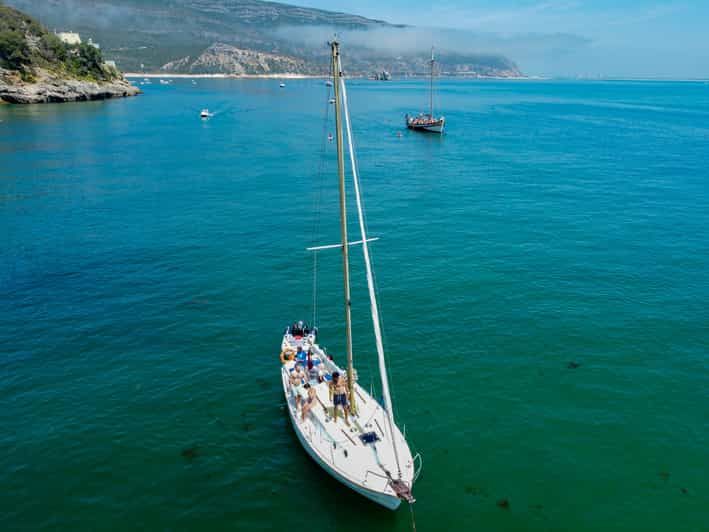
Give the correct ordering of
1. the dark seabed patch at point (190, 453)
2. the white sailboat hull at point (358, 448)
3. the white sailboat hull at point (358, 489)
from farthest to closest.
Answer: the dark seabed patch at point (190, 453) < the white sailboat hull at point (358, 448) < the white sailboat hull at point (358, 489)

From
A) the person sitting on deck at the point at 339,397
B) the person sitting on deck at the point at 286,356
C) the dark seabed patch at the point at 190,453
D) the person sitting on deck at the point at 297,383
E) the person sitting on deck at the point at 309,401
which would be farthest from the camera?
the person sitting on deck at the point at 286,356

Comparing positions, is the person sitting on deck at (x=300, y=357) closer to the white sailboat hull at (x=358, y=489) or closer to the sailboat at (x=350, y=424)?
the sailboat at (x=350, y=424)

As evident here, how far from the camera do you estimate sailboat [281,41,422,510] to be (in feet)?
71.3

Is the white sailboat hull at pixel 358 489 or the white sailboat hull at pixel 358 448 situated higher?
the white sailboat hull at pixel 358 448

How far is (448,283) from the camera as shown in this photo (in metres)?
47.7

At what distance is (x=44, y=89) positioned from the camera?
6850 inches

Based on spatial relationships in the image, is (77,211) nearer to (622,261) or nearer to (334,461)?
(334,461)

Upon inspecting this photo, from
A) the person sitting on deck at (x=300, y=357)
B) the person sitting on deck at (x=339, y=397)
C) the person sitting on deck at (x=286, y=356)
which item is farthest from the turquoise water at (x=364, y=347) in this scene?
the person sitting on deck at (x=339, y=397)

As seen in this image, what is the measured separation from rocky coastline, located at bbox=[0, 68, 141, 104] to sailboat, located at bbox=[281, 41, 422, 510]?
593ft

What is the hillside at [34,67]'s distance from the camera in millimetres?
162875

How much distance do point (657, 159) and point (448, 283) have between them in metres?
78.2

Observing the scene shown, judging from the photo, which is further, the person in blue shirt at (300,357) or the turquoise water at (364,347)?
the person in blue shirt at (300,357)

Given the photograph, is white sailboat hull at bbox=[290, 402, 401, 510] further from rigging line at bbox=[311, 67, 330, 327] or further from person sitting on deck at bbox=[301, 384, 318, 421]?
rigging line at bbox=[311, 67, 330, 327]

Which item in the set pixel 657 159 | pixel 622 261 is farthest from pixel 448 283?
pixel 657 159
